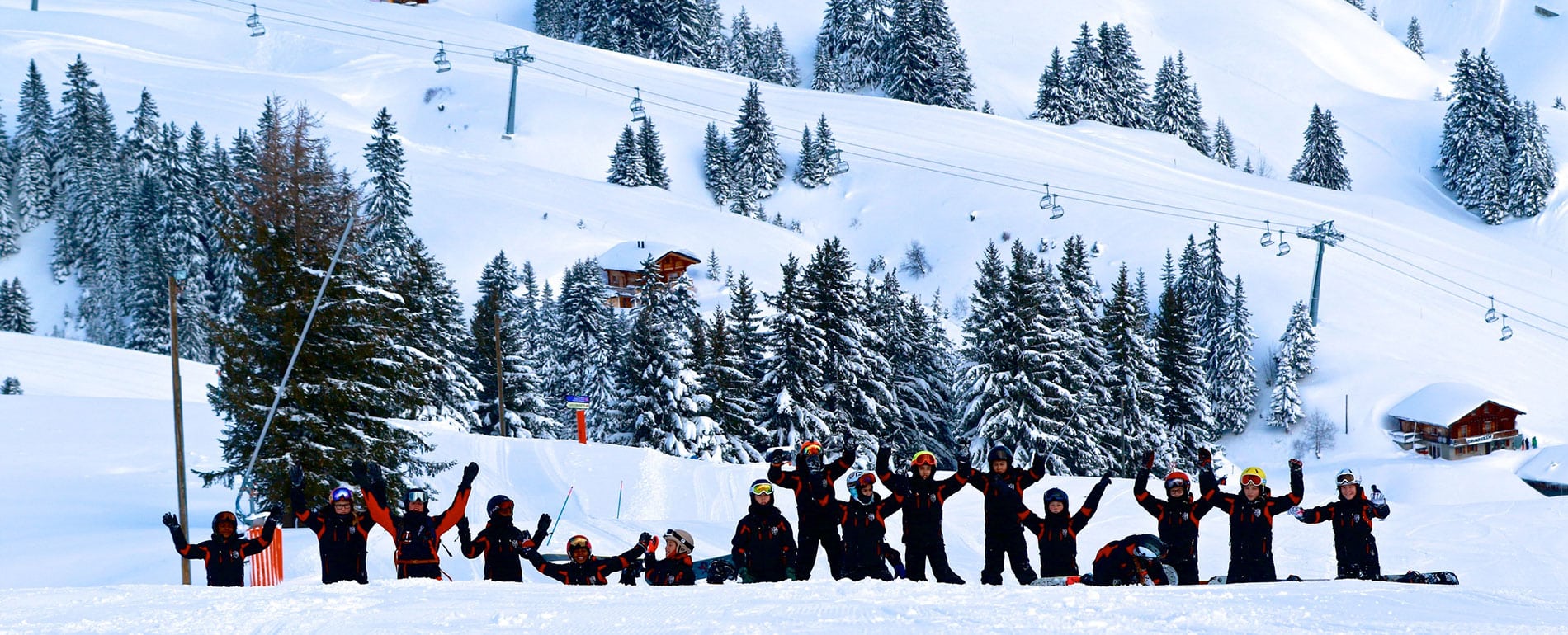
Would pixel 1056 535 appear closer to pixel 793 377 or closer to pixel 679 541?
pixel 679 541

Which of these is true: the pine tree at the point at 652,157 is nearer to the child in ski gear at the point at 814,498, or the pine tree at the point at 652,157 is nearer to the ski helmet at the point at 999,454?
the child in ski gear at the point at 814,498

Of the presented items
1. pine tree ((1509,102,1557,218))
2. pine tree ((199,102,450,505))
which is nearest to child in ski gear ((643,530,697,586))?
pine tree ((199,102,450,505))

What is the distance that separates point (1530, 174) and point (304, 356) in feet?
272

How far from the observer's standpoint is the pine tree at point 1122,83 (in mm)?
94000

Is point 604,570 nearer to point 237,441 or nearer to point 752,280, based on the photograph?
A: point 237,441

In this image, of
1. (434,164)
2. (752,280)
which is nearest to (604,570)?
(752,280)

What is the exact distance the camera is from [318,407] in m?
19.3

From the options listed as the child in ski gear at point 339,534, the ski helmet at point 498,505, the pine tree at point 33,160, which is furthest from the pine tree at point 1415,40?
the child in ski gear at point 339,534

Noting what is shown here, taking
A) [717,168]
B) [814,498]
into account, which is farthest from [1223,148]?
[814,498]

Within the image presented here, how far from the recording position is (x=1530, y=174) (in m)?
81.7

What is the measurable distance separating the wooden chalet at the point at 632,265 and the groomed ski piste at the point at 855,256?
2084mm

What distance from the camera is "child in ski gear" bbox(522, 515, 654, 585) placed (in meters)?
10.7

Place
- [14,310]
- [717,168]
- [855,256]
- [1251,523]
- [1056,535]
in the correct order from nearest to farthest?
1. [1056,535]
2. [1251,523]
3. [14,310]
4. [855,256]
5. [717,168]

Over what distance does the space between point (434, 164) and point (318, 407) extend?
54.2 metres
